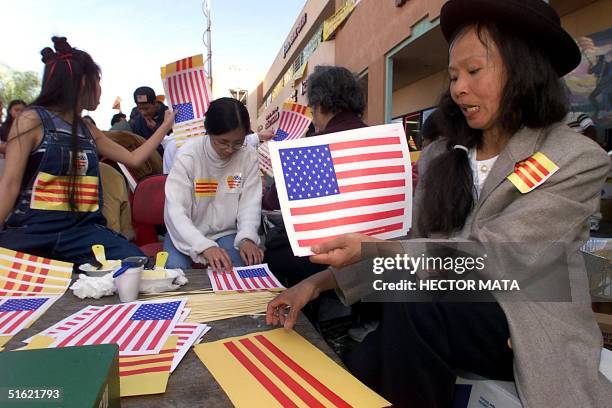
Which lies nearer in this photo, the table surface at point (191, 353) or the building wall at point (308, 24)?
the table surface at point (191, 353)

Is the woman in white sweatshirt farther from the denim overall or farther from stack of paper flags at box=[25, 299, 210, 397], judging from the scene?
stack of paper flags at box=[25, 299, 210, 397]

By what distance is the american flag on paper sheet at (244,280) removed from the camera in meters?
1.62

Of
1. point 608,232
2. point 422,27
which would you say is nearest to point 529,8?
point 608,232

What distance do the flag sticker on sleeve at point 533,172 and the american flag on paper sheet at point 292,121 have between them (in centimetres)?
236

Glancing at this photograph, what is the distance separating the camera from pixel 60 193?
2074 mm

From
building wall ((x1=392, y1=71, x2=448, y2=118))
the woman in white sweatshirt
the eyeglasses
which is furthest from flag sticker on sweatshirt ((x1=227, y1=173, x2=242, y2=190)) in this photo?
building wall ((x1=392, y1=71, x2=448, y2=118))

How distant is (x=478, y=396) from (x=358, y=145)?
0.76 m

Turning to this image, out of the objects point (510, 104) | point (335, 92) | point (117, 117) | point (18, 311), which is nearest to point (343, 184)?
point (510, 104)

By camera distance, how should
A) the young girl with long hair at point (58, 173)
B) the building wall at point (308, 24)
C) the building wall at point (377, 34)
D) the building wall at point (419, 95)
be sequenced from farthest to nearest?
the building wall at point (308, 24)
the building wall at point (419, 95)
the building wall at point (377, 34)
the young girl with long hair at point (58, 173)

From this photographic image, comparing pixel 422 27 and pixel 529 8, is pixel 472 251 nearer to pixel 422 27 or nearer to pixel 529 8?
pixel 529 8

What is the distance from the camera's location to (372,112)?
27.1 feet

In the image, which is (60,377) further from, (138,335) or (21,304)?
(21,304)

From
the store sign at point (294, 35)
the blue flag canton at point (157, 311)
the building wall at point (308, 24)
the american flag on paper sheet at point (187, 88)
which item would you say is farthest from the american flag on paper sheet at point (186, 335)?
the store sign at point (294, 35)

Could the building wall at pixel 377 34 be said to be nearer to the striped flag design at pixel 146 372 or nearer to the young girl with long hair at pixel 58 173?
the young girl with long hair at pixel 58 173
